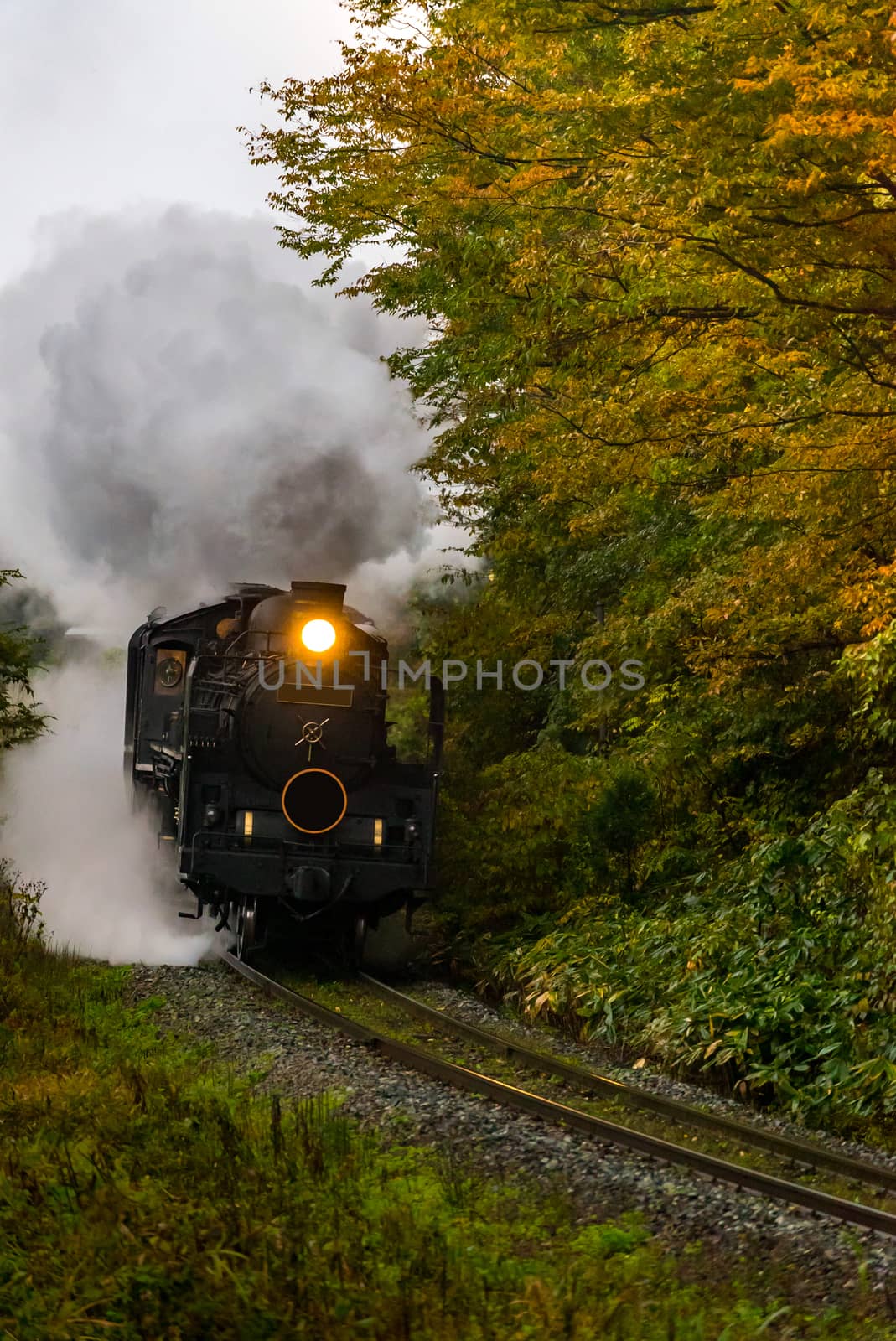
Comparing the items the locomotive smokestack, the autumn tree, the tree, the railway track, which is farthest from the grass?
the tree

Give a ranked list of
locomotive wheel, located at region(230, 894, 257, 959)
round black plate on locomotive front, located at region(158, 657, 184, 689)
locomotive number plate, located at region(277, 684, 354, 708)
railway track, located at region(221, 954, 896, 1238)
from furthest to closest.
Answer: round black plate on locomotive front, located at region(158, 657, 184, 689)
locomotive wheel, located at region(230, 894, 257, 959)
locomotive number plate, located at region(277, 684, 354, 708)
railway track, located at region(221, 954, 896, 1238)

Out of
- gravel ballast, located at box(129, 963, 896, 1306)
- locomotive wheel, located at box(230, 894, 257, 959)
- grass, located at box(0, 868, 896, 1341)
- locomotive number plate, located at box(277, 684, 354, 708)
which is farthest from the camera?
locomotive wheel, located at box(230, 894, 257, 959)

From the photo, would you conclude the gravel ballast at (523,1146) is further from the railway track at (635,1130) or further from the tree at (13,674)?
the tree at (13,674)

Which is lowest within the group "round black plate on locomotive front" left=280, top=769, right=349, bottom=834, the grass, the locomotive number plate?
the grass

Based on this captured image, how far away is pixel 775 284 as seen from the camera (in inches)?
315

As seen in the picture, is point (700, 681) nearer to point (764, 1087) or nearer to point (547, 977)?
point (547, 977)

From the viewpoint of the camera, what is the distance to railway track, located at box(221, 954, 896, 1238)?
6.08 m

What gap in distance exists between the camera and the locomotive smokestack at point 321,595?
11.9 m

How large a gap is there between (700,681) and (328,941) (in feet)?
15.2

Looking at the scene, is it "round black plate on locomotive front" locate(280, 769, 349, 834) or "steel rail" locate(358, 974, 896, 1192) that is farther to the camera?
"round black plate on locomotive front" locate(280, 769, 349, 834)

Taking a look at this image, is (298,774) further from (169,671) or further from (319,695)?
(169,671)

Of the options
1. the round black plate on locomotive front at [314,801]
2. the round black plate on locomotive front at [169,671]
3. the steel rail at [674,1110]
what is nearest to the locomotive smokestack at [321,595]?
the round black plate on locomotive front at [314,801]

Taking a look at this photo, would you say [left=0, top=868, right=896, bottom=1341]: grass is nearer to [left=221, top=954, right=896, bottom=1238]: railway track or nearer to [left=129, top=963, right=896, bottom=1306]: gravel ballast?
[left=129, top=963, right=896, bottom=1306]: gravel ballast

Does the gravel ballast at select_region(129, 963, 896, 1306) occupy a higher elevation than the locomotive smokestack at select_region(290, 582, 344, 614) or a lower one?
lower
